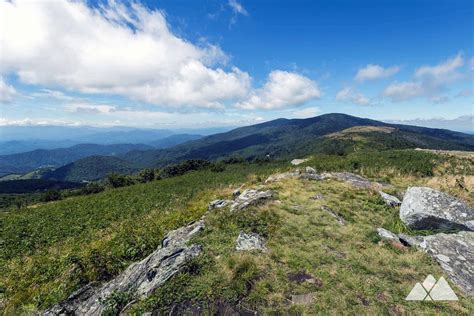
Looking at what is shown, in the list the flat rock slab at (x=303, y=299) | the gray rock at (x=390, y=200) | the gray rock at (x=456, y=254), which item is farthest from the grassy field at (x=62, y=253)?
the gray rock at (x=390, y=200)

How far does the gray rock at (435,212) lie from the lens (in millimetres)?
10695

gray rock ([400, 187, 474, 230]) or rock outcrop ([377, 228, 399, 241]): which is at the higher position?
gray rock ([400, 187, 474, 230])

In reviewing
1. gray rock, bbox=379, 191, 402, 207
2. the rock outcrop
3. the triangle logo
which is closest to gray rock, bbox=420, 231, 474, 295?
the triangle logo

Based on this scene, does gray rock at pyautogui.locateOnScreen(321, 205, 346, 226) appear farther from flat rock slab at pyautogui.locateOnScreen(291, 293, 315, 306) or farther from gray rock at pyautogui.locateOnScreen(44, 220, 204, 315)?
gray rock at pyautogui.locateOnScreen(44, 220, 204, 315)

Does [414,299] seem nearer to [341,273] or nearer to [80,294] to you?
[341,273]

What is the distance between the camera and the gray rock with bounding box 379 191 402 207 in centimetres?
1432

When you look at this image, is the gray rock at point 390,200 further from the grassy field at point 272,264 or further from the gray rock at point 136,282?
the gray rock at point 136,282

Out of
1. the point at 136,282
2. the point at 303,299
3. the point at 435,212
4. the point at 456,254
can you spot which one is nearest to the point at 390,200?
the point at 435,212

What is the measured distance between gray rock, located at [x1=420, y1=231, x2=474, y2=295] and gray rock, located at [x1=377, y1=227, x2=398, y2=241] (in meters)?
1.02

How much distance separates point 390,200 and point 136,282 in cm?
1457

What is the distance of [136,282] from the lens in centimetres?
755

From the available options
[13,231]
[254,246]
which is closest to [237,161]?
[13,231]

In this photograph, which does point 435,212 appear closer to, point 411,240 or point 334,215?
point 411,240

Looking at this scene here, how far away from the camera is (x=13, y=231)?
18.4 meters
